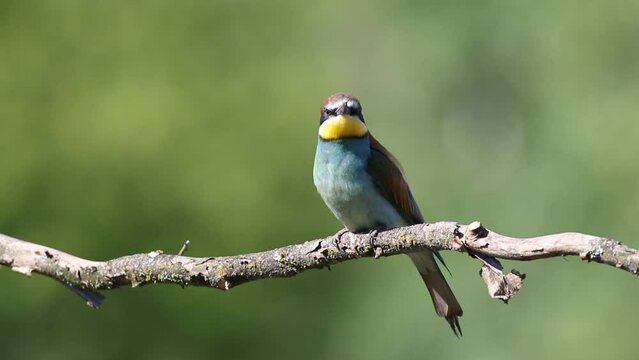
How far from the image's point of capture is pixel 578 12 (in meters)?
10.1

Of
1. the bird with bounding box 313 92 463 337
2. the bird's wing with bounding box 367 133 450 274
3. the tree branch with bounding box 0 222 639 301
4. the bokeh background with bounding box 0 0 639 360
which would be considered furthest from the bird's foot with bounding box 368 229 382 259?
the bokeh background with bounding box 0 0 639 360

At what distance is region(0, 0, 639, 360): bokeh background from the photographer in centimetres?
747

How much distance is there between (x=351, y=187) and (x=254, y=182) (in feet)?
16.2

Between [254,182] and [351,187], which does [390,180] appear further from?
[254,182]

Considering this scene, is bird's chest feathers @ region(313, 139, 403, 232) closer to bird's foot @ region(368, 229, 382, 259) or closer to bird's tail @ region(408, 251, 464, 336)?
bird's tail @ region(408, 251, 464, 336)

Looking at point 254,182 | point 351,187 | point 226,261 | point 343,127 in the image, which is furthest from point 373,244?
point 254,182

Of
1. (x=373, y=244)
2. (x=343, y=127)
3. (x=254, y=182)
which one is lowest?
(x=373, y=244)

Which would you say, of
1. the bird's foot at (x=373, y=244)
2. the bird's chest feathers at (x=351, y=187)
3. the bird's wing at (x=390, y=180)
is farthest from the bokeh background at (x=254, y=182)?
the bird's foot at (x=373, y=244)

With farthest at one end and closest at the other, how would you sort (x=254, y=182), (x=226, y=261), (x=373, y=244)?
(x=254, y=182), (x=373, y=244), (x=226, y=261)

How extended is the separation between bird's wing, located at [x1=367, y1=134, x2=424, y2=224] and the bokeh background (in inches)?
A: 139

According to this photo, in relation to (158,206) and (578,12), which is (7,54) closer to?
(158,206)

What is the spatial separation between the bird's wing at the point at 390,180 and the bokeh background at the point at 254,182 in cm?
354

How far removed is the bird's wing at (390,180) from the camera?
12.1 ft

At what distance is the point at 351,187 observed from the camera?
3.62m
